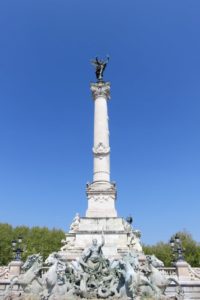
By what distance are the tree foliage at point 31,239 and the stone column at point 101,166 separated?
46.8 feet

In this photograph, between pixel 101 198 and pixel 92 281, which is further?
pixel 101 198

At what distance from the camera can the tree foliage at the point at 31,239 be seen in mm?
39281

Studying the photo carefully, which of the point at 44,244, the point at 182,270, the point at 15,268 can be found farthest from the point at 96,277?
the point at 44,244

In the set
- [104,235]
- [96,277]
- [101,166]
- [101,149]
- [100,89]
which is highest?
[100,89]

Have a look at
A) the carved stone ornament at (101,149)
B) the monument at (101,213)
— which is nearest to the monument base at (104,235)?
the monument at (101,213)

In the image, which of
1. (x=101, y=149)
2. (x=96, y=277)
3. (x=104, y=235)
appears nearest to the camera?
(x=96, y=277)

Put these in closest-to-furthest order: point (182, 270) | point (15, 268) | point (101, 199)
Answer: point (182, 270), point (15, 268), point (101, 199)

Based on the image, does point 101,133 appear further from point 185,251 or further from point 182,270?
point 185,251

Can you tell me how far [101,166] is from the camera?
101ft

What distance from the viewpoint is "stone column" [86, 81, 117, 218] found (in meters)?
28.4

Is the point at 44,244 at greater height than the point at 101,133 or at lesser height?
lesser

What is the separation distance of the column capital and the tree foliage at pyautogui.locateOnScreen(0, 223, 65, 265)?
789 inches

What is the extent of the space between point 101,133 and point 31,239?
18.9m

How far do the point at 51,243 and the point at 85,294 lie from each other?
25.9m
